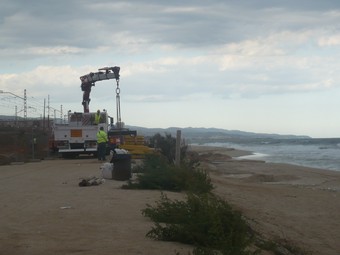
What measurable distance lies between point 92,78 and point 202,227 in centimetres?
2869

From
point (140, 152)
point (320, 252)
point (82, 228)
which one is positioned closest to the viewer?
point (82, 228)

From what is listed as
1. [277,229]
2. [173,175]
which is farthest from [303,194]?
[277,229]

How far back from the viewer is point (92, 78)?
118 feet

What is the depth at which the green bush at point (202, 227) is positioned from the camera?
7.55m

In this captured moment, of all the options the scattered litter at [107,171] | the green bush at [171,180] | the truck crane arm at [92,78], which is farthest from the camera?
the truck crane arm at [92,78]

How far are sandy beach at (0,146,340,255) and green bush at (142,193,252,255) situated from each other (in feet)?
0.71

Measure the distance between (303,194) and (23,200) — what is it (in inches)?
427

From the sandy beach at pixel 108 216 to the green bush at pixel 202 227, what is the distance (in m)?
0.22

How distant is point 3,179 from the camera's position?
1927 centimetres

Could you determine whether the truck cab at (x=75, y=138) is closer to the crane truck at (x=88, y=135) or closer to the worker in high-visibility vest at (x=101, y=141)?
the crane truck at (x=88, y=135)

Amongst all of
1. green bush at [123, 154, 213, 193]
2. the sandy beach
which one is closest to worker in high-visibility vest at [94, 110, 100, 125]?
the sandy beach

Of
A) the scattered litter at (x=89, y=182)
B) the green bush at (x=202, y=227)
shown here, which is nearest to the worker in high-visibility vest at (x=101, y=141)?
the scattered litter at (x=89, y=182)

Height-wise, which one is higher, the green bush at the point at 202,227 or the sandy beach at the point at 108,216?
the green bush at the point at 202,227

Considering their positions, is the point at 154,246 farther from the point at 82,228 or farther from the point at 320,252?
the point at 320,252
